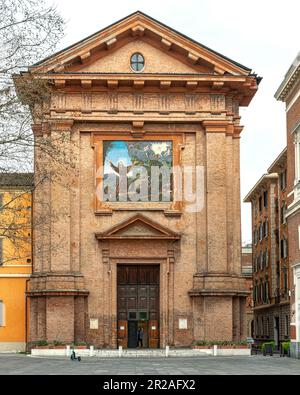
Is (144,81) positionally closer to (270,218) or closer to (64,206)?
(64,206)

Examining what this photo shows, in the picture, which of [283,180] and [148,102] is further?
[283,180]

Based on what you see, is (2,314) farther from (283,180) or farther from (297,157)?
(283,180)

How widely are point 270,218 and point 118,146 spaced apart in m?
32.0

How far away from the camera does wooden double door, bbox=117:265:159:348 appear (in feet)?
171

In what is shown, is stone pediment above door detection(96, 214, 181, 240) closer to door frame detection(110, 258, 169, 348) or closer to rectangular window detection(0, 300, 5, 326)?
door frame detection(110, 258, 169, 348)

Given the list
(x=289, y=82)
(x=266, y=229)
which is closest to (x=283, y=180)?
(x=266, y=229)

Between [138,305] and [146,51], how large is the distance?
51.2ft

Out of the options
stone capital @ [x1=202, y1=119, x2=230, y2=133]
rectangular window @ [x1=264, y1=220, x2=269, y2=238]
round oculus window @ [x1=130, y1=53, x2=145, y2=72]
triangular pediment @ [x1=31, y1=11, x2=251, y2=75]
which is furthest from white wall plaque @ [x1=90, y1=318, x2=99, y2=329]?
rectangular window @ [x1=264, y1=220, x2=269, y2=238]

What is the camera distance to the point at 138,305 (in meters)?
52.7

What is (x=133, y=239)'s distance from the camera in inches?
2052

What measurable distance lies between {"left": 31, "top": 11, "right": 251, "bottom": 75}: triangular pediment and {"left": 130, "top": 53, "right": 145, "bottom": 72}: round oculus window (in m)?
0.26

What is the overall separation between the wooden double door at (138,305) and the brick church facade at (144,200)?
7 cm
